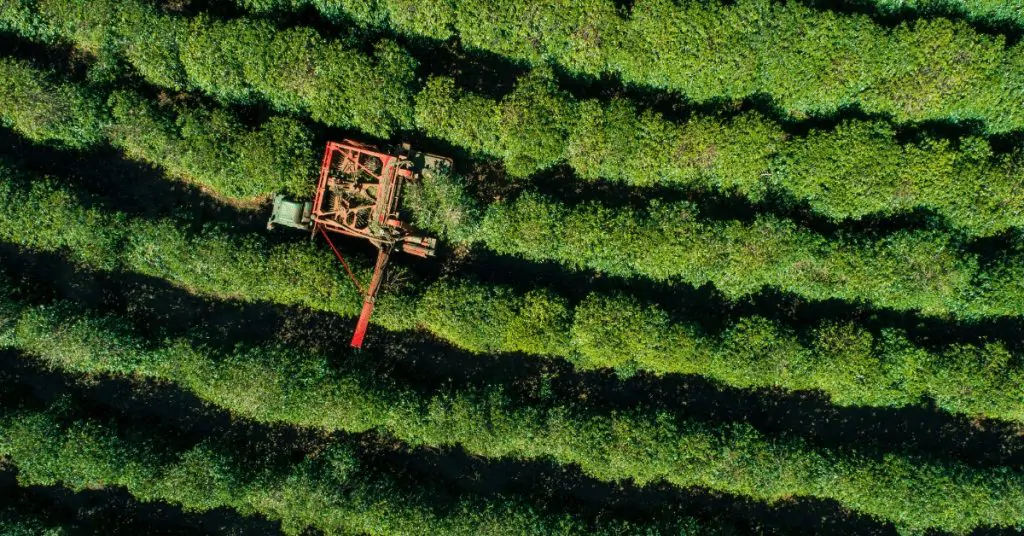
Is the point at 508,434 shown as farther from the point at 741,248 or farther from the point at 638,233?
the point at 741,248

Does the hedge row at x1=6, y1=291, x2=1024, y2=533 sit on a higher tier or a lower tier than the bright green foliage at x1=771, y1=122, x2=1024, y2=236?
lower

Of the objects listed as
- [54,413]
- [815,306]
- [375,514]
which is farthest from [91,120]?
[815,306]

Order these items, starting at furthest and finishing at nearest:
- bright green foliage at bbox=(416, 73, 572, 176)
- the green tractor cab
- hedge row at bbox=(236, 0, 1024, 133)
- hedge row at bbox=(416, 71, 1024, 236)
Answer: the green tractor cab < hedge row at bbox=(416, 71, 1024, 236) < bright green foliage at bbox=(416, 73, 572, 176) < hedge row at bbox=(236, 0, 1024, 133)

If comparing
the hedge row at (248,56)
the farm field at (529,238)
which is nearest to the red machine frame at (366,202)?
the farm field at (529,238)

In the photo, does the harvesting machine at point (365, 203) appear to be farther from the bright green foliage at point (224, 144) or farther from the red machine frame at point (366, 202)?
the bright green foliage at point (224, 144)

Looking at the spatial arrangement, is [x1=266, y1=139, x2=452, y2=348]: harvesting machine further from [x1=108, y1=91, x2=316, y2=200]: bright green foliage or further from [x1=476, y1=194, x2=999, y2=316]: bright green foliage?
[x1=476, y1=194, x2=999, y2=316]: bright green foliage

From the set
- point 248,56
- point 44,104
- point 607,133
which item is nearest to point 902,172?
point 607,133

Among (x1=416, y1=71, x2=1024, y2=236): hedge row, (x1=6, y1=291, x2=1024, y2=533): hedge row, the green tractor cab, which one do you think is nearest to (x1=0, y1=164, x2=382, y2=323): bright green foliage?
the green tractor cab
